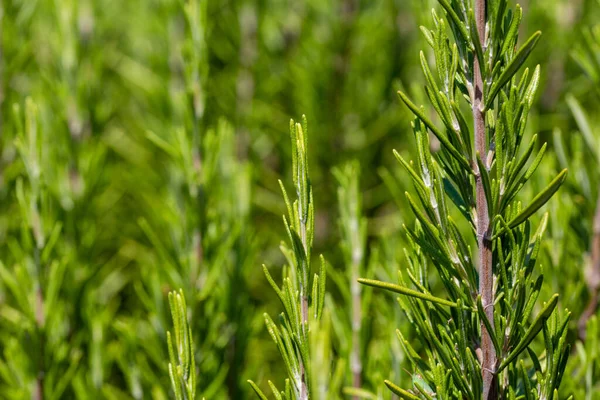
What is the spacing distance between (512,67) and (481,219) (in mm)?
69

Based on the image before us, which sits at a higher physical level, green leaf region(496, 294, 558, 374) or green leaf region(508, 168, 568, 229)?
green leaf region(508, 168, 568, 229)

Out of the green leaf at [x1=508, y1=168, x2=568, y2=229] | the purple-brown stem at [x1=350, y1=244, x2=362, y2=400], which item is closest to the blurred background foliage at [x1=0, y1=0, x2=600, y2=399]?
the purple-brown stem at [x1=350, y1=244, x2=362, y2=400]

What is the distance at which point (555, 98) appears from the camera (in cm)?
83

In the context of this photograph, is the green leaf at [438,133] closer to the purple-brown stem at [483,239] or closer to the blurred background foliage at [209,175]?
the purple-brown stem at [483,239]

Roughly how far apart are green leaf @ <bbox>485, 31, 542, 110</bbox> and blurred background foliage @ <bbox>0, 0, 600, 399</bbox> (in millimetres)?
159

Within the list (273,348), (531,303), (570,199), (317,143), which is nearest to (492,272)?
(531,303)

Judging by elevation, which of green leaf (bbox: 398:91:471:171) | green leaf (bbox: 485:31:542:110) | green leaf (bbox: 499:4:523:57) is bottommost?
green leaf (bbox: 398:91:471:171)

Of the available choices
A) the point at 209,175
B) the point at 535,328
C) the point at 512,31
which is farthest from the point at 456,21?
the point at 209,175

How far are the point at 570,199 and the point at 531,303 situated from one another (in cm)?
25

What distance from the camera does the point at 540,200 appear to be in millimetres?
280

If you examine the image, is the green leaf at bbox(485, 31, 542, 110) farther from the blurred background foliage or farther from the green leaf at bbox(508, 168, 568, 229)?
the blurred background foliage

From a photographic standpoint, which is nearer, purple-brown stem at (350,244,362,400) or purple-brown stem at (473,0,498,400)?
purple-brown stem at (473,0,498,400)

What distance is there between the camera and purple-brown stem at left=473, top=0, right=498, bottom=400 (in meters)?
0.30

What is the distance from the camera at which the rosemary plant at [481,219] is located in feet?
0.97
